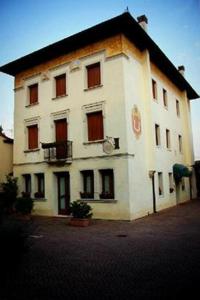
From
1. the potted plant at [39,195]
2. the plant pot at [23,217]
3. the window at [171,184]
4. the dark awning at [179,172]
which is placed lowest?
the plant pot at [23,217]

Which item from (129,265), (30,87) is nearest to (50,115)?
(30,87)

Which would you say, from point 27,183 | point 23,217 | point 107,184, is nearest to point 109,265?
point 107,184

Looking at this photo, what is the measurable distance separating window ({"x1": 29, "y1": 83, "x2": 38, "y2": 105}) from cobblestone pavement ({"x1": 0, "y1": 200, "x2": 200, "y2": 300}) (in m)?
10.1

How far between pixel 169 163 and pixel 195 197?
Result: 8.05m

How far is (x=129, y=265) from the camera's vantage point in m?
6.64

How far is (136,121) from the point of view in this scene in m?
15.3

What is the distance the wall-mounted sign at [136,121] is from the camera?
15.0 m

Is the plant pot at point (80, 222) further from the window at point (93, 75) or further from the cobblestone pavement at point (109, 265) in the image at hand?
→ the window at point (93, 75)

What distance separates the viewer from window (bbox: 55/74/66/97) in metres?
17.0

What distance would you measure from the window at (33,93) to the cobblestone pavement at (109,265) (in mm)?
10100

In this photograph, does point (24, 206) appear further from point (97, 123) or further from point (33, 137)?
point (97, 123)

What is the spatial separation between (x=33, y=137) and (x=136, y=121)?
24.0 feet

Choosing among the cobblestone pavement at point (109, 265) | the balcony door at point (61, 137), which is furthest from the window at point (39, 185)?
the cobblestone pavement at point (109, 265)

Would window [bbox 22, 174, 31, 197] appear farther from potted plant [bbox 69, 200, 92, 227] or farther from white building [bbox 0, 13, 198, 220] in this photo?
potted plant [bbox 69, 200, 92, 227]
